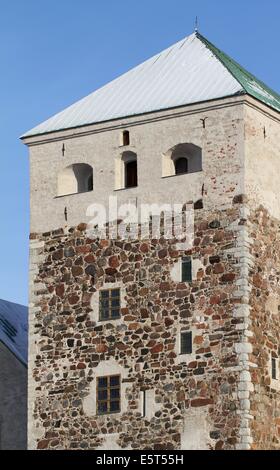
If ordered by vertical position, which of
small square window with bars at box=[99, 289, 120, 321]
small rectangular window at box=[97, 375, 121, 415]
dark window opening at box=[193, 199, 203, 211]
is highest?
dark window opening at box=[193, 199, 203, 211]

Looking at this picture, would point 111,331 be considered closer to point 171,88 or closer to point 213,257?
point 213,257

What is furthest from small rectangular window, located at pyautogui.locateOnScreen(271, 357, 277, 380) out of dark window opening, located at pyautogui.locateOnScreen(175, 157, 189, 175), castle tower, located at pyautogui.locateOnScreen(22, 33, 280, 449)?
dark window opening, located at pyautogui.locateOnScreen(175, 157, 189, 175)

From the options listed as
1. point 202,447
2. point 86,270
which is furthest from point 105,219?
point 202,447

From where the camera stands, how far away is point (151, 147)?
55281 millimetres

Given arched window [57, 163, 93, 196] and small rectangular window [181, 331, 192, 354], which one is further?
arched window [57, 163, 93, 196]

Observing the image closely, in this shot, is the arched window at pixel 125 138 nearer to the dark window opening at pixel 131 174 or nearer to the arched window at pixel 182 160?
the dark window opening at pixel 131 174

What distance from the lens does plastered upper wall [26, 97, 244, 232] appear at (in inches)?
2130

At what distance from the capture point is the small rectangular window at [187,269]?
5394 centimetres

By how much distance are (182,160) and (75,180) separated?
3466 mm

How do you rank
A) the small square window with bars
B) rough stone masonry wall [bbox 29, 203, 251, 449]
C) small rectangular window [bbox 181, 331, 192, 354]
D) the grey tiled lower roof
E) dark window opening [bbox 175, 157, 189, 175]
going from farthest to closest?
the grey tiled lower roof, dark window opening [bbox 175, 157, 189, 175], the small square window with bars, small rectangular window [bbox 181, 331, 192, 354], rough stone masonry wall [bbox 29, 203, 251, 449]

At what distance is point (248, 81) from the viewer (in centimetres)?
5609

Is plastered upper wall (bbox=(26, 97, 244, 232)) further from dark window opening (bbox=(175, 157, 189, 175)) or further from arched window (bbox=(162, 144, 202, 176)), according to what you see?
dark window opening (bbox=(175, 157, 189, 175))

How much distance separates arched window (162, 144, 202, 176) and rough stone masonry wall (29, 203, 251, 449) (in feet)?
5.20

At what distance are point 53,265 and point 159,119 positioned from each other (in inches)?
205
